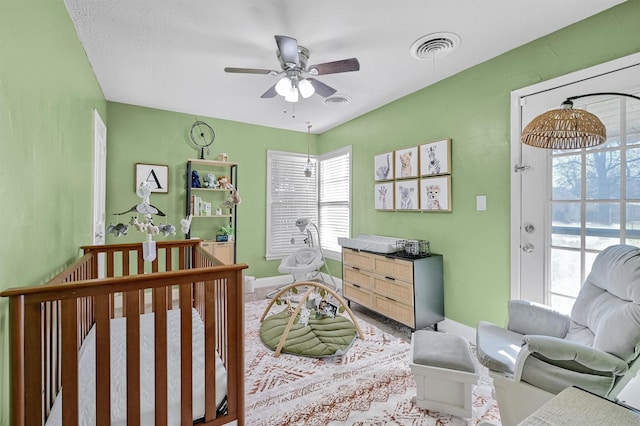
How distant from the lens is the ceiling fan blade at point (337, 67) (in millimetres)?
2002

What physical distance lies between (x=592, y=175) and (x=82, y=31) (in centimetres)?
353

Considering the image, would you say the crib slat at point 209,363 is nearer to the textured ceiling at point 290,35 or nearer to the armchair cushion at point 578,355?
the armchair cushion at point 578,355

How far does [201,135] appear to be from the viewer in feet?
13.6

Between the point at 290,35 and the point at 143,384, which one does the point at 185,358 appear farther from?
the point at 290,35

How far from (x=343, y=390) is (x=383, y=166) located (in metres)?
2.42

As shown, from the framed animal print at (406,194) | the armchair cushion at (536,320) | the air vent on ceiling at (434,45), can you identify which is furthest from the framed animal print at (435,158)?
the armchair cushion at (536,320)

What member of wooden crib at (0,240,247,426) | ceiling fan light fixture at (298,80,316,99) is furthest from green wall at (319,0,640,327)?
wooden crib at (0,240,247,426)

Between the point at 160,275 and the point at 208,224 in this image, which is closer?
the point at 160,275

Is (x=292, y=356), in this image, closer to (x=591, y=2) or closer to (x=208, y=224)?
(x=208, y=224)

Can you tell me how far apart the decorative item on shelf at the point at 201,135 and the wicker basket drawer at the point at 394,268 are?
2.70 meters

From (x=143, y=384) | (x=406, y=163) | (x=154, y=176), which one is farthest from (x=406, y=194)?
(x=154, y=176)

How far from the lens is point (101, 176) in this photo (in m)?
3.27

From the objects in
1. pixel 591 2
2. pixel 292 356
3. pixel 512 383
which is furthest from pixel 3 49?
pixel 591 2

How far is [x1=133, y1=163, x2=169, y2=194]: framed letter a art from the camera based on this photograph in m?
3.73
